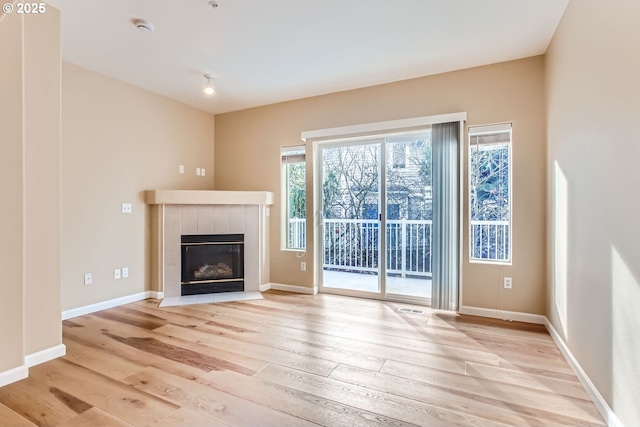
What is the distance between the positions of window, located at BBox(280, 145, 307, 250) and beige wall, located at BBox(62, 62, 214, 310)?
1526mm

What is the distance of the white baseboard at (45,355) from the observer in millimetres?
2236

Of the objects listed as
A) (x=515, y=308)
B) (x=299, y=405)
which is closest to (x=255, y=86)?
(x=299, y=405)

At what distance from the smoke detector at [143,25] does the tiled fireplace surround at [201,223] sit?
191cm

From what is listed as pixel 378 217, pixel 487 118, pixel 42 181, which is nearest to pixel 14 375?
pixel 42 181

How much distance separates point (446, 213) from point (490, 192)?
1.70ft

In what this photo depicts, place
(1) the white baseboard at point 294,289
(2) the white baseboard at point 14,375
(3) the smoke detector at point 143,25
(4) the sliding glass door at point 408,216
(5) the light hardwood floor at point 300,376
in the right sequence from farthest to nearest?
(1) the white baseboard at point 294,289 → (4) the sliding glass door at point 408,216 → (3) the smoke detector at point 143,25 → (2) the white baseboard at point 14,375 → (5) the light hardwood floor at point 300,376

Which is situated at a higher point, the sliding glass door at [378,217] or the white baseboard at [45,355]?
the sliding glass door at [378,217]

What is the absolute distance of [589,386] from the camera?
6.24 ft

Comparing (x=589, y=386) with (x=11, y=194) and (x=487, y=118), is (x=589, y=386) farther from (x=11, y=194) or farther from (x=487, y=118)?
(x=11, y=194)

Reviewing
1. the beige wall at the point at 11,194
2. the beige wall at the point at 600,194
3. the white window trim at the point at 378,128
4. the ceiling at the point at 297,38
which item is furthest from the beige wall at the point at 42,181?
the beige wall at the point at 600,194

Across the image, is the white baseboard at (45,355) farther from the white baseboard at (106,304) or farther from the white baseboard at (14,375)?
the white baseboard at (106,304)

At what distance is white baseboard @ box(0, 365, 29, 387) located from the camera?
201cm

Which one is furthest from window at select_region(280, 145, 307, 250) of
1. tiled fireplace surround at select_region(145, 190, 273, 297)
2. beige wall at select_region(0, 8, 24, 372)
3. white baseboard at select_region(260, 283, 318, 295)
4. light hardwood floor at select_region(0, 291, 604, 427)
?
beige wall at select_region(0, 8, 24, 372)

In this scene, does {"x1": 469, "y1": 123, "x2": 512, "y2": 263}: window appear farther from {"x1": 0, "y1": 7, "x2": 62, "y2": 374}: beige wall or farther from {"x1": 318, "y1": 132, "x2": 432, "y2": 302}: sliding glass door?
{"x1": 0, "y1": 7, "x2": 62, "y2": 374}: beige wall
